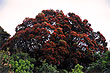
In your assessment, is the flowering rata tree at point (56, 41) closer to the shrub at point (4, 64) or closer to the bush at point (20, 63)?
the bush at point (20, 63)

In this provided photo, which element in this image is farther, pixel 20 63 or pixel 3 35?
pixel 3 35

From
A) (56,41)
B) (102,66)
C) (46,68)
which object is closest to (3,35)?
(56,41)

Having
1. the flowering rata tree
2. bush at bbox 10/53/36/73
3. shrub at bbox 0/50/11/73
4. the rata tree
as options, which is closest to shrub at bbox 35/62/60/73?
the flowering rata tree

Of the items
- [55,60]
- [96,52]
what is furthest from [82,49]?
[55,60]

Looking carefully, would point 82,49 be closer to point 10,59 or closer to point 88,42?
point 88,42

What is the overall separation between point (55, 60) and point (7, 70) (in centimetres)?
267

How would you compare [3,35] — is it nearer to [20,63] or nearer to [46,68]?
[20,63]

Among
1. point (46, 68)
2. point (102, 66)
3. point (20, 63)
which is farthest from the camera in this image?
point (102, 66)

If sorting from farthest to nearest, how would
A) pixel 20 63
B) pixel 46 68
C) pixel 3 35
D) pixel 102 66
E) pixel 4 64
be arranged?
1. pixel 3 35
2. pixel 102 66
3. pixel 46 68
4. pixel 20 63
5. pixel 4 64

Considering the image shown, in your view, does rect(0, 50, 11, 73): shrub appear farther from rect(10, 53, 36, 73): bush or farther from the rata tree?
the rata tree

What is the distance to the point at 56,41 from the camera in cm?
954

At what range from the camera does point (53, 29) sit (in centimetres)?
968

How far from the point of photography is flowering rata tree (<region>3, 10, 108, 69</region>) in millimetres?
9109

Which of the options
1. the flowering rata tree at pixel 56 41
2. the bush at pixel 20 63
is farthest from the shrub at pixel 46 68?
the bush at pixel 20 63
